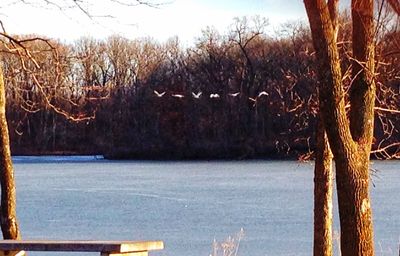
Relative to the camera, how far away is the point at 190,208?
2427 cm

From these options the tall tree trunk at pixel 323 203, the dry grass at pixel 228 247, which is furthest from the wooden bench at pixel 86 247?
the dry grass at pixel 228 247

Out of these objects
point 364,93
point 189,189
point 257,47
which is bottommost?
point 189,189

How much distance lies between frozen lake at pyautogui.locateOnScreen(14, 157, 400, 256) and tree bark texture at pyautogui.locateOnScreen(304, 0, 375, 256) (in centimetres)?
397

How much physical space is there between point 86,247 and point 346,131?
6.38 ft

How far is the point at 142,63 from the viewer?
57.4 meters

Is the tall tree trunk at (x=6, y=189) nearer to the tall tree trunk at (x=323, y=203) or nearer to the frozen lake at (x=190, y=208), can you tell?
the tall tree trunk at (x=323, y=203)

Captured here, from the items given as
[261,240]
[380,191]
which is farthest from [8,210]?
[380,191]

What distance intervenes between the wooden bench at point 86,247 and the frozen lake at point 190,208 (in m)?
5.10

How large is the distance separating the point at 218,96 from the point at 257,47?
775cm

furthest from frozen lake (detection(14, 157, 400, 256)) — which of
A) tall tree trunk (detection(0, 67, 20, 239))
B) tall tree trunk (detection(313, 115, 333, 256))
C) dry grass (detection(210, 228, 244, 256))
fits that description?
tall tree trunk (detection(0, 67, 20, 239))

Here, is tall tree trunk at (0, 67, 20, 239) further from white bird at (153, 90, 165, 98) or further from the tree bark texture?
white bird at (153, 90, 165, 98)

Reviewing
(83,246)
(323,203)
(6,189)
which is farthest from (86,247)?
(323,203)

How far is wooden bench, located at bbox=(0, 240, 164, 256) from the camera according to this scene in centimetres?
608

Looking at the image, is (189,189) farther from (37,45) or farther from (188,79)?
(188,79)
